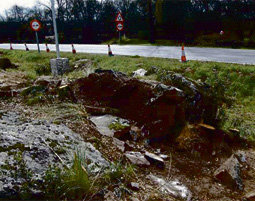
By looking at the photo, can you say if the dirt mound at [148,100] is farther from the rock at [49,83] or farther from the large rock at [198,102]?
the rock at [49,83]

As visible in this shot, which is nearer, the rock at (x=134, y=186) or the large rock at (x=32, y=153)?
the large rock at (x=32, y=153)

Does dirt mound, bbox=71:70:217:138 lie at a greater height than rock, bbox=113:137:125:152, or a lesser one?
greater

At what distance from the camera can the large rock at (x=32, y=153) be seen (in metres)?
1.60

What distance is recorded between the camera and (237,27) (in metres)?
21.2

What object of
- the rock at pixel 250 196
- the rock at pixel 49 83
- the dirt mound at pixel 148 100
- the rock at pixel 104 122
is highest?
the rock at pixel 49 83

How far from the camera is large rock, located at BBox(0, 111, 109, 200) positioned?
1603mm

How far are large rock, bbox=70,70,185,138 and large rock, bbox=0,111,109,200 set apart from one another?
4.96 feet

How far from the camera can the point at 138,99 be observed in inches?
161

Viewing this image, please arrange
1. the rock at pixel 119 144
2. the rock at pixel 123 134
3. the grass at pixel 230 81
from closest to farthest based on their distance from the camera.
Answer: the rock at pixel 119 144 → the rock at pixel 123 134 → the grass at pixel 230 81

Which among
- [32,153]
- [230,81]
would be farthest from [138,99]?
[230,81]

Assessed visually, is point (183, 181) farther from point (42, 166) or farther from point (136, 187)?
point (42, 166)

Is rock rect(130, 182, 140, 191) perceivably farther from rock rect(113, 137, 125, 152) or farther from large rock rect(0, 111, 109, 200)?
rock rect(113, 137, 125, 152)

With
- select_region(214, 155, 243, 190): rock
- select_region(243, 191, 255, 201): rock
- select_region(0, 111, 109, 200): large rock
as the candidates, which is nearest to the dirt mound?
select_region(214, 155, 243, 190): rock

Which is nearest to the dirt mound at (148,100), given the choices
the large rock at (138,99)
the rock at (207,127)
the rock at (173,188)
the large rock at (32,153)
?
the large rock at (138,99)
